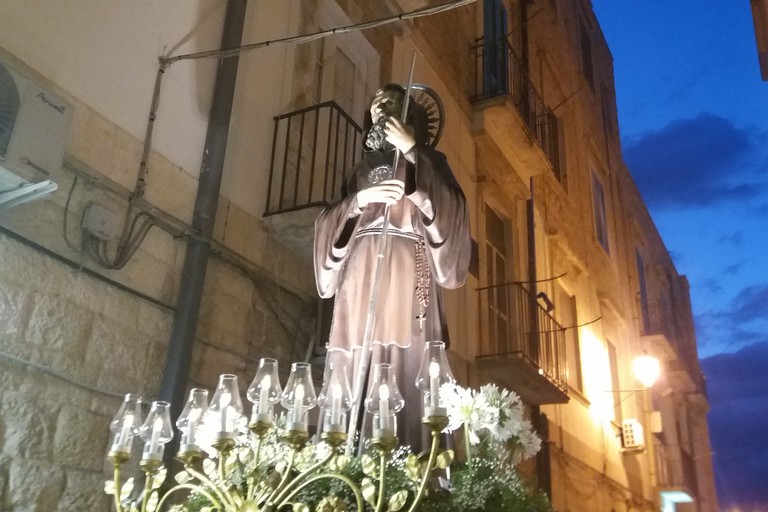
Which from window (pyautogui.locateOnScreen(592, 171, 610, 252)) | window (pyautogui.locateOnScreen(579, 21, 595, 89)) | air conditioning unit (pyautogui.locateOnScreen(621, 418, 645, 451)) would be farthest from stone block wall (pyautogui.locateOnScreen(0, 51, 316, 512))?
window (pyautogui.locateOnScreen(579, 21, 595, 89))

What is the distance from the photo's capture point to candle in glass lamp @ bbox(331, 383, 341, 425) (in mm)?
2938

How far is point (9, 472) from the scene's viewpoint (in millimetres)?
3748

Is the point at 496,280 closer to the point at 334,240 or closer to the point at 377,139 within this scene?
the point at 377,139

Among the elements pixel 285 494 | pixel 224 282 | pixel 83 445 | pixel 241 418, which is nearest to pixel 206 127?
pixel 224 282

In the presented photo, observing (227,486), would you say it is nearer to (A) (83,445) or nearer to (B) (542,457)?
(A) (83,445)

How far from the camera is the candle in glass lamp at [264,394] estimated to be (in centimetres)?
292

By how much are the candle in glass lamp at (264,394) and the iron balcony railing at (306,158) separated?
8.21 ft

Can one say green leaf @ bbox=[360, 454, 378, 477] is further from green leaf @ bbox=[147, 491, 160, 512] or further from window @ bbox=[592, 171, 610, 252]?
window @ bbox=[592, 171, 610, 252]

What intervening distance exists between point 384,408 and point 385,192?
4.16 ft

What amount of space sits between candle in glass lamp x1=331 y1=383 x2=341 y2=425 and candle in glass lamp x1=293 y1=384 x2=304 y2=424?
12 centimetres

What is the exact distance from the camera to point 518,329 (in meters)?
9.41

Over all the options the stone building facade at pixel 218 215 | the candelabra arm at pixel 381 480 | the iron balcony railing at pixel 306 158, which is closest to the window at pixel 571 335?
the stone building facade at pixel 218 215

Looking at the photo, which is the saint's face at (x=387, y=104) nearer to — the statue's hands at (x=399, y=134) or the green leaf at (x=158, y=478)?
the statue's hands at (x=399, y=134)

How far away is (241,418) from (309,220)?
8.49 feet
